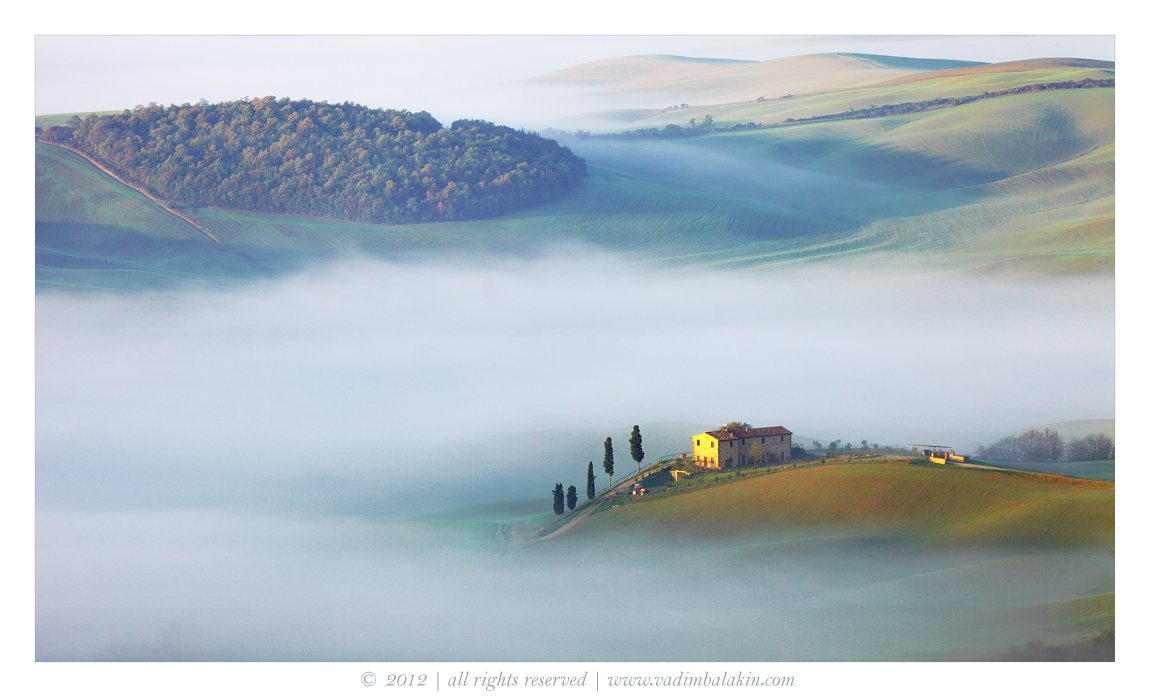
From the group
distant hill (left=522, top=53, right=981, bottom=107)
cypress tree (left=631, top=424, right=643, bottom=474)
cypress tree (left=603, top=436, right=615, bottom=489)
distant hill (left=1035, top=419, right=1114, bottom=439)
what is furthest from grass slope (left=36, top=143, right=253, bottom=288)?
distant hill (left=1035, top=419, right=1114, bottom=439)

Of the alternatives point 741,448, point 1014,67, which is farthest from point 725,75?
point 741,448

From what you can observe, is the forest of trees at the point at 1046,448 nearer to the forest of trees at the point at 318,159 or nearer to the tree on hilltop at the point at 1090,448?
the tree on hilltop at the point at 1090,448

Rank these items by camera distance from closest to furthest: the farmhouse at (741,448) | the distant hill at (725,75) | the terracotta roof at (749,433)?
the farmhouse at (741,448) < the terracotta roof at (749,433) < the distant hill at (725,75)

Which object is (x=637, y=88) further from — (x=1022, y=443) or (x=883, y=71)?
(x=1022, y=443)

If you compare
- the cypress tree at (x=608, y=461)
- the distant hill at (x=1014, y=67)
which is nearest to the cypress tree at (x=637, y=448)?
the cypress tree at (x=608, y=461)

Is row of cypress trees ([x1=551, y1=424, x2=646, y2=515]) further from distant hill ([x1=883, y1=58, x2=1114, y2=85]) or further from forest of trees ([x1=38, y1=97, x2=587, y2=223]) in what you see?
distant hill ([x1=883, y1=58, x2=1114, y2=85])

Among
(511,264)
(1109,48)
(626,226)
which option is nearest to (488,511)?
(511,264)
